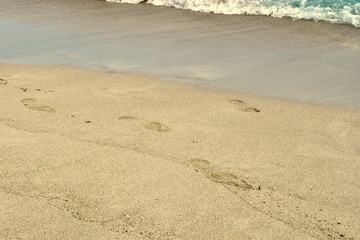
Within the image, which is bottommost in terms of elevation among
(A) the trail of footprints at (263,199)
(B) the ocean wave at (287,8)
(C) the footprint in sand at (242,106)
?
(A) the trail of footprints at (263,199)

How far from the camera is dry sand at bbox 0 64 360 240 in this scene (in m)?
2.49

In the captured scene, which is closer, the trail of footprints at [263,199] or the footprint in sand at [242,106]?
the trail of footprints at [263,199]

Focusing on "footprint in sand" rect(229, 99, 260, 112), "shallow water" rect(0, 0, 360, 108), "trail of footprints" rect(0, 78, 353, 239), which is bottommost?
"trail of footprints" rect(0, 78, 353, 239)

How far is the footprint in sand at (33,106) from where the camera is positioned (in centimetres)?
402

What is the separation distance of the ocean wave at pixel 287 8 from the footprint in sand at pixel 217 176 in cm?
543

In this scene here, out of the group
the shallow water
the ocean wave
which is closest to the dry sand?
the shallow water

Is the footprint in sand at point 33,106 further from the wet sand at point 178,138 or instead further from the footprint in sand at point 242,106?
the footprint in sand at point 242,106

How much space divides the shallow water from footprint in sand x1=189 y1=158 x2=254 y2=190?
5.73 ft

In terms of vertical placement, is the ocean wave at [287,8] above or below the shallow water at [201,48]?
above

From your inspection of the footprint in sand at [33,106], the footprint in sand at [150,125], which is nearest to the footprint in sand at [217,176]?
the footprint in sand at [150,125]

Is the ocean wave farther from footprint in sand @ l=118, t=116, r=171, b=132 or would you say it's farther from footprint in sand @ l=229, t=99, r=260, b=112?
footprint in sand @ l=118, t=116, r=171, b=132

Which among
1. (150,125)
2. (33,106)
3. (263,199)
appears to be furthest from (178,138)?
(33,106)

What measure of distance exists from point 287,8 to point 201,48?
286cm

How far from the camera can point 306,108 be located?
4.39 m
